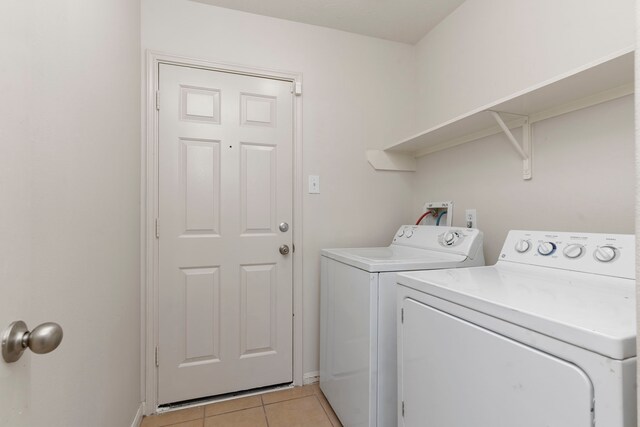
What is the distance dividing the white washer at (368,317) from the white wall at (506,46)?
820 mm

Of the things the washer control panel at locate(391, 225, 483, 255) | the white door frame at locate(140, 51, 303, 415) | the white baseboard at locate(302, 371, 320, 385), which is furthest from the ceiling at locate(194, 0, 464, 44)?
the white baseboard at locate(302, 371, 320, 385)

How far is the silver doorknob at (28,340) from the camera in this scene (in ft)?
1.62

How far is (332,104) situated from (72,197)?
1.63 metres

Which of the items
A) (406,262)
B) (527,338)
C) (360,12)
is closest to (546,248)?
(406,262)

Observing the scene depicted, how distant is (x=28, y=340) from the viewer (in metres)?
0.51

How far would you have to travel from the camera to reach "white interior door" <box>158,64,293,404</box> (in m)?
1.76

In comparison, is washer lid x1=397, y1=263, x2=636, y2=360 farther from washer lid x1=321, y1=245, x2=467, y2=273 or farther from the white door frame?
the white door frame

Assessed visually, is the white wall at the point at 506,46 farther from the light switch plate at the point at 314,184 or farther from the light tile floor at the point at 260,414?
the light tile floor at the point at 260,414

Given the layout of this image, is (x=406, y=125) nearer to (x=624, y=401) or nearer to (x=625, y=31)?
(x=625, y=31)

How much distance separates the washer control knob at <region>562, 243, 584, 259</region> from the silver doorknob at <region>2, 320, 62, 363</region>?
143cm

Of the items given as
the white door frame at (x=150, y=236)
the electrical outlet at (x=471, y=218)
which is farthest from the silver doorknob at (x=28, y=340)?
the electrical outlet at (x=471, y=218)

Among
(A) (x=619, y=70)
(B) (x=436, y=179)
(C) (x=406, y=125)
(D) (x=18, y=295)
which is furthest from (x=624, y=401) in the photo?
(C) (x=406, y=125)

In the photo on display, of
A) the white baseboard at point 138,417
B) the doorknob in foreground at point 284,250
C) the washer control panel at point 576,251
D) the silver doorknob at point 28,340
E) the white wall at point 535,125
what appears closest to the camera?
the silver doorknob at point 28,340

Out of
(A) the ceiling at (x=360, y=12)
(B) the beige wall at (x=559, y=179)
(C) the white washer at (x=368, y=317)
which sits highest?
(A) the ceiling at (x=360, y=12)
